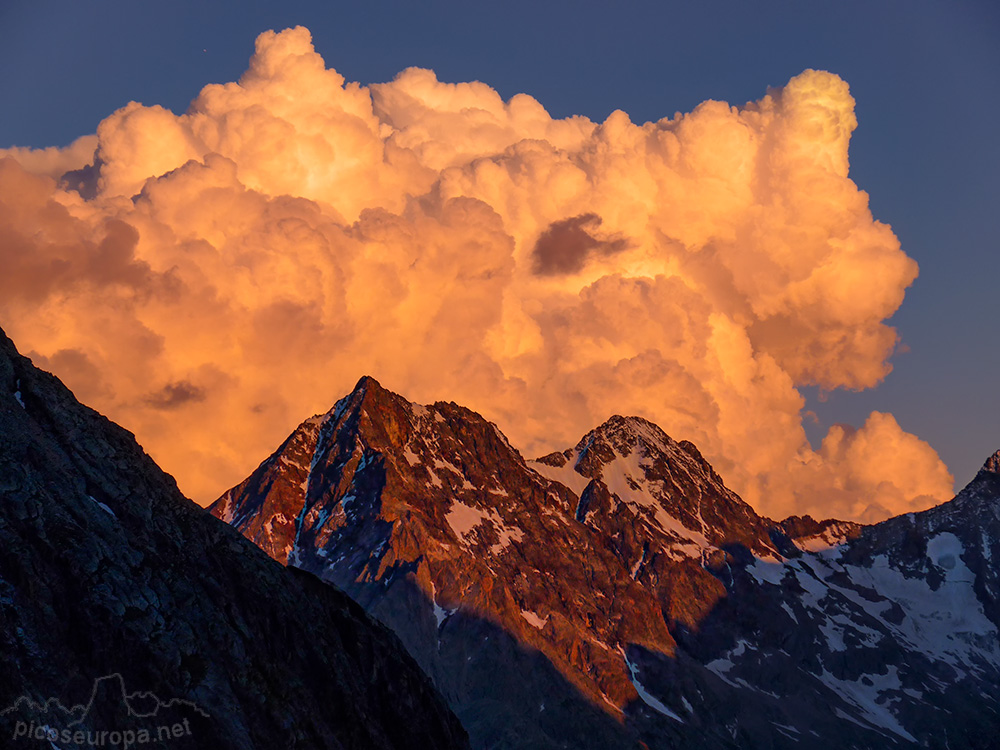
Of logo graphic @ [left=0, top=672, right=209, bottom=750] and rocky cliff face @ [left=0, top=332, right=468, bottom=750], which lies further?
rocky cliff face @ [left=0, top=332, right=468, bottom=750]

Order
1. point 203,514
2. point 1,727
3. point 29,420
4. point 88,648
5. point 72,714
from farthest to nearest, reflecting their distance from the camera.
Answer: point 203,514, point 29,420, point 88,648, point 72,714, point 1,727

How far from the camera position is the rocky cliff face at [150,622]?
363 ft

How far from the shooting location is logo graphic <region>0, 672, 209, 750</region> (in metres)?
100

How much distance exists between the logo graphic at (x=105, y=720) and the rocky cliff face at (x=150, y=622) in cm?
14

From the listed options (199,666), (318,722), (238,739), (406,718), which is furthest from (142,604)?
(406,718)

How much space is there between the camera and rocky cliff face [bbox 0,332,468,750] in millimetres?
110562

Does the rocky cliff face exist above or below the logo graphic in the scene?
above

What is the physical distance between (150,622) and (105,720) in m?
14.1

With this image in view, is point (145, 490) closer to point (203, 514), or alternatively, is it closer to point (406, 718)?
point (203, 514)

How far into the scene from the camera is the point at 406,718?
6038 inches

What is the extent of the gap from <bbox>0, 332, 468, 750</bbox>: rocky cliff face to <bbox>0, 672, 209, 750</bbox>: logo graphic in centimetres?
14

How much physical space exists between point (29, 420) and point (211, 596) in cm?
2590

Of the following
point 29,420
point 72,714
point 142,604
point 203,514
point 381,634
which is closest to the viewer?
point 72,714

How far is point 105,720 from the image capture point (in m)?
110
